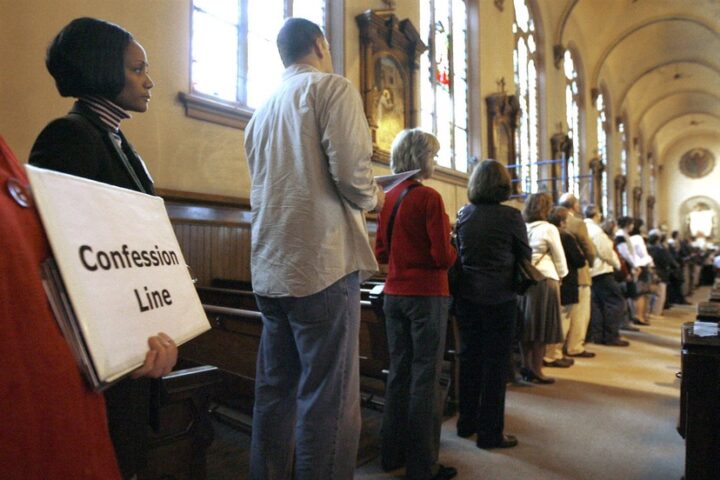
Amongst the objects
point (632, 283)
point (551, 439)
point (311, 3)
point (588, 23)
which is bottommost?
point (551, 439)

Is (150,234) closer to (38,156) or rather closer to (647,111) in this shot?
(38,156)

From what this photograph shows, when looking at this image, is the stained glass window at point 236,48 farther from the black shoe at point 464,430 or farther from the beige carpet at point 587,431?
→ the beige carpet at point 587,431

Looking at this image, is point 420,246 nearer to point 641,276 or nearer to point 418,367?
point 418,367

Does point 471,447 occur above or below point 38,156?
below

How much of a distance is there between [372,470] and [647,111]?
2747 cm

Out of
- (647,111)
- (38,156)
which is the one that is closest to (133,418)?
(38,156)

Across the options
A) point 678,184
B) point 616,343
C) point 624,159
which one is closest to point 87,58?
point 616,343

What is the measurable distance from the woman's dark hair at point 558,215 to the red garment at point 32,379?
4.46 metres

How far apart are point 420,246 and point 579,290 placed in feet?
11.4

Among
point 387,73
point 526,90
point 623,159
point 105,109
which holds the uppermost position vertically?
point 623,159

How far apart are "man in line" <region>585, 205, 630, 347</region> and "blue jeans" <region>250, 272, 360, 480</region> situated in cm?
501

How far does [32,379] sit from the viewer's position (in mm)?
659

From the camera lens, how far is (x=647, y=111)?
2509 centimetres

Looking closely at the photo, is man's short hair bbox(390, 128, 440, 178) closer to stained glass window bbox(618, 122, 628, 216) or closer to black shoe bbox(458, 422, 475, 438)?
black shoe bbox(458, 422, 475, 438)
